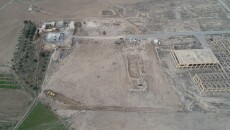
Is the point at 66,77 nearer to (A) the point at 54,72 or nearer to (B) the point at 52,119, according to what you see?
(A) the point at 54,72

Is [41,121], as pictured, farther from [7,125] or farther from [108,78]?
[108,78]

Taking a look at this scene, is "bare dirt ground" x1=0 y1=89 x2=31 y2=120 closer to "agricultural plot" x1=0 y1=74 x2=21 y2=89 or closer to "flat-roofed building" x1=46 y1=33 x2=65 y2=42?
"agricultural plot" x1=0 y1=74 x2=21 y2=89

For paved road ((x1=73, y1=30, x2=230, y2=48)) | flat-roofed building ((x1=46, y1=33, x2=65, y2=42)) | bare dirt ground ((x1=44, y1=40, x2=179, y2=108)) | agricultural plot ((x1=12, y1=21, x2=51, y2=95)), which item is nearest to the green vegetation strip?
agricultural plot ((x1=12, y1=21, x2=51, y2=95))

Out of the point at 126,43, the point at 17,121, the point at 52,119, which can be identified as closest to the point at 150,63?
the point at 126,43

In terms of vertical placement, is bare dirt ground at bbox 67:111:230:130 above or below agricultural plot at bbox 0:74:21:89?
below

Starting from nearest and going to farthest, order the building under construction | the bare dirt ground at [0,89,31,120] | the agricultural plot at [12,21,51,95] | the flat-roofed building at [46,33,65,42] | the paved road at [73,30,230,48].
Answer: the bare dirt ground at [0,89,31,120] → the building under construction → the agricultural plot at [12,21,51,95] → the flat-roofed building at [46,33,65,42] → the paved road at [73,30,230,48]

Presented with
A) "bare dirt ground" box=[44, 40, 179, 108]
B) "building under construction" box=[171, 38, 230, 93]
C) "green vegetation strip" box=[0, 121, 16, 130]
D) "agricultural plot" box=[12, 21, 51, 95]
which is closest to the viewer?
"green vegetation strip" box=[0, 121, 16, 130]
